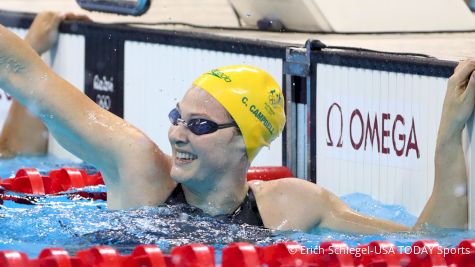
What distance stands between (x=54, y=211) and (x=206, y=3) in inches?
119

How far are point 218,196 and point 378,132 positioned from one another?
1206 mm

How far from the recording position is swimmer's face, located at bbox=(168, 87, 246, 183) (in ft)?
10.8

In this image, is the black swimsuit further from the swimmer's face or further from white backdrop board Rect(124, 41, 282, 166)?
white backdrop board Rect(124, 41, 282, 166)

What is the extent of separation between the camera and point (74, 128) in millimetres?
3262

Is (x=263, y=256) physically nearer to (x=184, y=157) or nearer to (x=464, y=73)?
(x=184, y=157)

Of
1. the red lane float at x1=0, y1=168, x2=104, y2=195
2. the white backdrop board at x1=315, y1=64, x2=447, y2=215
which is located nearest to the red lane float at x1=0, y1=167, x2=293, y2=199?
the red lane float at x1=0, y1=168, x2=104, y2=195

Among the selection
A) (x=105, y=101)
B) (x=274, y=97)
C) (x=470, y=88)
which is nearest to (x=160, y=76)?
(x=105, y=101)

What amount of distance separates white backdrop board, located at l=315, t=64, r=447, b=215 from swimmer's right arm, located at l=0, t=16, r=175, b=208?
120cm

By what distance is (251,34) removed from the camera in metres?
5.65

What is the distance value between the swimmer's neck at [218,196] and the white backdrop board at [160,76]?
162cm

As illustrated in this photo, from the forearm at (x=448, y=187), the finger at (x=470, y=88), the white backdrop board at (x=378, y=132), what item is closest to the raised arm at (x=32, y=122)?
the white backdrop board at (x=378, y=132)

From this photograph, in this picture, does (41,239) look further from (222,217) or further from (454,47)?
(454,47)

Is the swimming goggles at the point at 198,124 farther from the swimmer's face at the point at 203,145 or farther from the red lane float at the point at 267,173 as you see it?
the red lane float at the point at 267,173

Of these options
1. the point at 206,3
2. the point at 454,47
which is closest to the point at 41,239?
the point at 454,47
